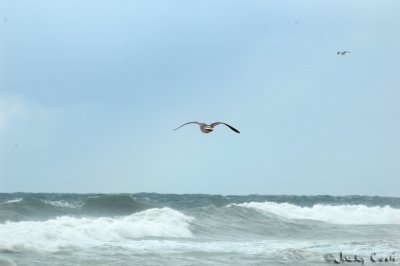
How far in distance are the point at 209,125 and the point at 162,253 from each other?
593 cm

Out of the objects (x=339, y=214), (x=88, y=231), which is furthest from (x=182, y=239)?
(x=339, y=214)

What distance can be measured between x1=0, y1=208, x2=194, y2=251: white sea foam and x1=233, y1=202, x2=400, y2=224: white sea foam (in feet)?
29.9

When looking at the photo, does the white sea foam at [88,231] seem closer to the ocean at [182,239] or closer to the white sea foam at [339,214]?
the ocean at [182,239]

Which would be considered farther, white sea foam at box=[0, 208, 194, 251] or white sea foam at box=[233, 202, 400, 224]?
white sea foam at box=[233, 202, 400, 224]

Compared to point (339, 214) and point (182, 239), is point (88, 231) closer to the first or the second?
point (182, 239)

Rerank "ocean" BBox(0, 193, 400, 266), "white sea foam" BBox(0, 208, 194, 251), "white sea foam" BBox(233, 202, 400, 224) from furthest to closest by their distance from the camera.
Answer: "white sea foam" BBox(233, 202, 400, 224)
"white sea foam" BBox(0, 208, 194, 251)
"ocean" BBox(0, 193, 400, 266)

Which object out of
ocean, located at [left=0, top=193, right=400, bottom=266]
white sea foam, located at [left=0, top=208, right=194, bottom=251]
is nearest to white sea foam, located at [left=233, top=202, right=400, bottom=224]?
ocean, located at [left=0, top=193, right=400, bottom=266]

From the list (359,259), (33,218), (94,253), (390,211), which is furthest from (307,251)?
(390,211)

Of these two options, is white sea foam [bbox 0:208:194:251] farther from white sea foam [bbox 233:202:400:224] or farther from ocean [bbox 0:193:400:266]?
white sea foam [bbox 233:202:400:224]

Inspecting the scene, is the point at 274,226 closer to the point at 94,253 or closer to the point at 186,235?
the point at 186,235

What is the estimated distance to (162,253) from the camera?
15.2 meters

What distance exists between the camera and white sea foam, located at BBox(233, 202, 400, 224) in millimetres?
31342

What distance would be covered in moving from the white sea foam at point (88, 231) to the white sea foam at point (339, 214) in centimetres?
912

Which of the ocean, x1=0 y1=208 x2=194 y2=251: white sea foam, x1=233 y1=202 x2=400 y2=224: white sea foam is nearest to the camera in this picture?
the ocean
